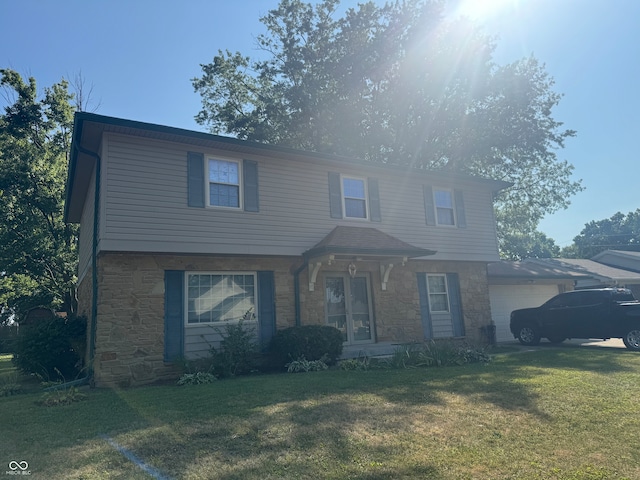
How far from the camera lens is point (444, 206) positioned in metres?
14.2

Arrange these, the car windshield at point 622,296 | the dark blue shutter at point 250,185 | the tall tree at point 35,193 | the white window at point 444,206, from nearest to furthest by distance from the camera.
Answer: the dark blue shutter at point 250,185, the car windshield at point 622,296, the white window at point 444,206, the tall tree at point 35,193

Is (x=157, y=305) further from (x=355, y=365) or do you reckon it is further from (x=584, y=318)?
(x=584, y=318)

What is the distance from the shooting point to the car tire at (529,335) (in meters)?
14.7

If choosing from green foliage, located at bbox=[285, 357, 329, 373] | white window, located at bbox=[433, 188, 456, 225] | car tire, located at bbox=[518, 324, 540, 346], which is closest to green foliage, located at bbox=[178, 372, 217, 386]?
green foliage, located at bbox=[285, 357, 329, 373]

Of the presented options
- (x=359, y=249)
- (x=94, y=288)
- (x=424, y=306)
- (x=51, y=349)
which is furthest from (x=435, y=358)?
(x=51, y=349)

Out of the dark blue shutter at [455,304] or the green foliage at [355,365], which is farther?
the dark blue shutter at [455,304]

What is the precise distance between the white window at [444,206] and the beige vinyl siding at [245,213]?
0.29 metres

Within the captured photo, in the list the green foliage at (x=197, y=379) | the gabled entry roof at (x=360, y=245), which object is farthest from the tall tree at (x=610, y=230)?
the green foliage at (x=197, y=379)

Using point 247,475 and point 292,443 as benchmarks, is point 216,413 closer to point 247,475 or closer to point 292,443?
point 292,443

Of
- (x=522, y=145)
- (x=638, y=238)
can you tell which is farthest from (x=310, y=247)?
(x=638, y=238)

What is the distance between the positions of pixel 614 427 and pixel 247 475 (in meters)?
4.09

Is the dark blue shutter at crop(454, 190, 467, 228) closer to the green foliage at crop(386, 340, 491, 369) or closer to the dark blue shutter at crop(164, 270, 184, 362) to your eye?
the green foliage at crop(386, 340, 491, 369)

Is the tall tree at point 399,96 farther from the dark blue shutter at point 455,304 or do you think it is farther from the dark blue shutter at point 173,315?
the dark blue shutter at point 173,315

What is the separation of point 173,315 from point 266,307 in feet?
7.36
